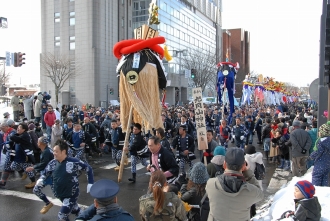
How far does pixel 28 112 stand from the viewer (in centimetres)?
1747

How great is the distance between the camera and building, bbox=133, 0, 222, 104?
42.0m

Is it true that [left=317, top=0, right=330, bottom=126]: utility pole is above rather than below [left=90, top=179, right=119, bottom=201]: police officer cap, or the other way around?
above

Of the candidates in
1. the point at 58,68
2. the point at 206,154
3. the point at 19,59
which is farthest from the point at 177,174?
the point at 58,68

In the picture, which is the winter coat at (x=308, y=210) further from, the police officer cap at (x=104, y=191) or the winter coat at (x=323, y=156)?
the winter coat at (x=323, y=156)

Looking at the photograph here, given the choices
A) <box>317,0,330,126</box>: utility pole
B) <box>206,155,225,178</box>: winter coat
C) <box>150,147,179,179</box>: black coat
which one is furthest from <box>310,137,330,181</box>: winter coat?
<box>150,147,179,179</box>: black coat

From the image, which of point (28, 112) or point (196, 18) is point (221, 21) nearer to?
point (196, 18)

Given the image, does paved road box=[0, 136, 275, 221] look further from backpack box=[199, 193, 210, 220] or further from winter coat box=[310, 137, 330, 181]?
backpack box=[199, 193, 210, 220]

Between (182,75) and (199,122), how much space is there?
3982 cm

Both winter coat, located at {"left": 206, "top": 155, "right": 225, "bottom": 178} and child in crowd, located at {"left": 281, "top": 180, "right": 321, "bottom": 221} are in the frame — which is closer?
child in crowd, located at {"left": 281, "top": 180, "right": 321, "bottom": 221}

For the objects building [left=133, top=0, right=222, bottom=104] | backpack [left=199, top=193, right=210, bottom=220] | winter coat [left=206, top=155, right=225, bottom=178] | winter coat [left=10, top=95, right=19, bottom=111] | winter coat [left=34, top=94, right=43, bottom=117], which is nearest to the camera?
backpack [left=199, top=193, right=210, bottom=220]

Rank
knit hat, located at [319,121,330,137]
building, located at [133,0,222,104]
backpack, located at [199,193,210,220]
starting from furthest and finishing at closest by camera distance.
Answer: building, located at [133,0,222,104] → knit hat, located at [319,121,330,137] → backpack, located at [199,193,210,220]

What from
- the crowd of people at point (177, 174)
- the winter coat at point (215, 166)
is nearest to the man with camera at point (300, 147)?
the crowd of people at point (177, 174)

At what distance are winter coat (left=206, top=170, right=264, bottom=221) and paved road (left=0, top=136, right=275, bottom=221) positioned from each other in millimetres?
2992

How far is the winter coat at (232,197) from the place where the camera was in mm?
2998
